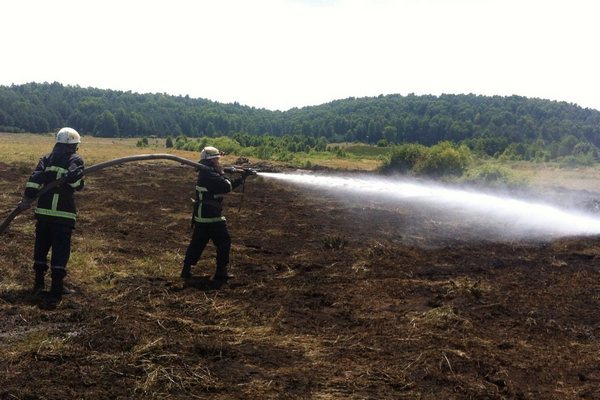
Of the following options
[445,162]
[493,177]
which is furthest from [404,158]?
[493,177]

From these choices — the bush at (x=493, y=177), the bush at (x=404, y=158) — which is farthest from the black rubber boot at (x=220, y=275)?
the bush at (x=404, y=158)

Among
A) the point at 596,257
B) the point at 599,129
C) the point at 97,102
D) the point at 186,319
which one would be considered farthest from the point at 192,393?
the point at 97,102

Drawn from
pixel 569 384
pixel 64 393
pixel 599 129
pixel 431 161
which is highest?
pixel 599 129

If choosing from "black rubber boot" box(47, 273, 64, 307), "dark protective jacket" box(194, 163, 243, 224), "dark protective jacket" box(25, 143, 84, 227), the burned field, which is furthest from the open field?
"dark protective jacket" box(25, 143, 84, 227)

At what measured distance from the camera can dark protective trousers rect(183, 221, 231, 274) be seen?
810 cm

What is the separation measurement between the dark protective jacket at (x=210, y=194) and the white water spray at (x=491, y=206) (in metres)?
3.09

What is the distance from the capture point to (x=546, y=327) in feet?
21.2

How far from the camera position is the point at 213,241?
26.7ft

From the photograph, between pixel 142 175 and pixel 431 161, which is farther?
pixel 431 161

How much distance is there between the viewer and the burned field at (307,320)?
4.70m

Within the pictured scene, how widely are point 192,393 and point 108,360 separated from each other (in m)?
1.06

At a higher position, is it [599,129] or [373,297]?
[599,129]

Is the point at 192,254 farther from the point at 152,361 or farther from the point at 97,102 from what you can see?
the point at 97,102

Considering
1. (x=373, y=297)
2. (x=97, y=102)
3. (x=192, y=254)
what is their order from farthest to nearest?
(x=97, y=102) → (x=192, y=254) → (x=373, y=297)
